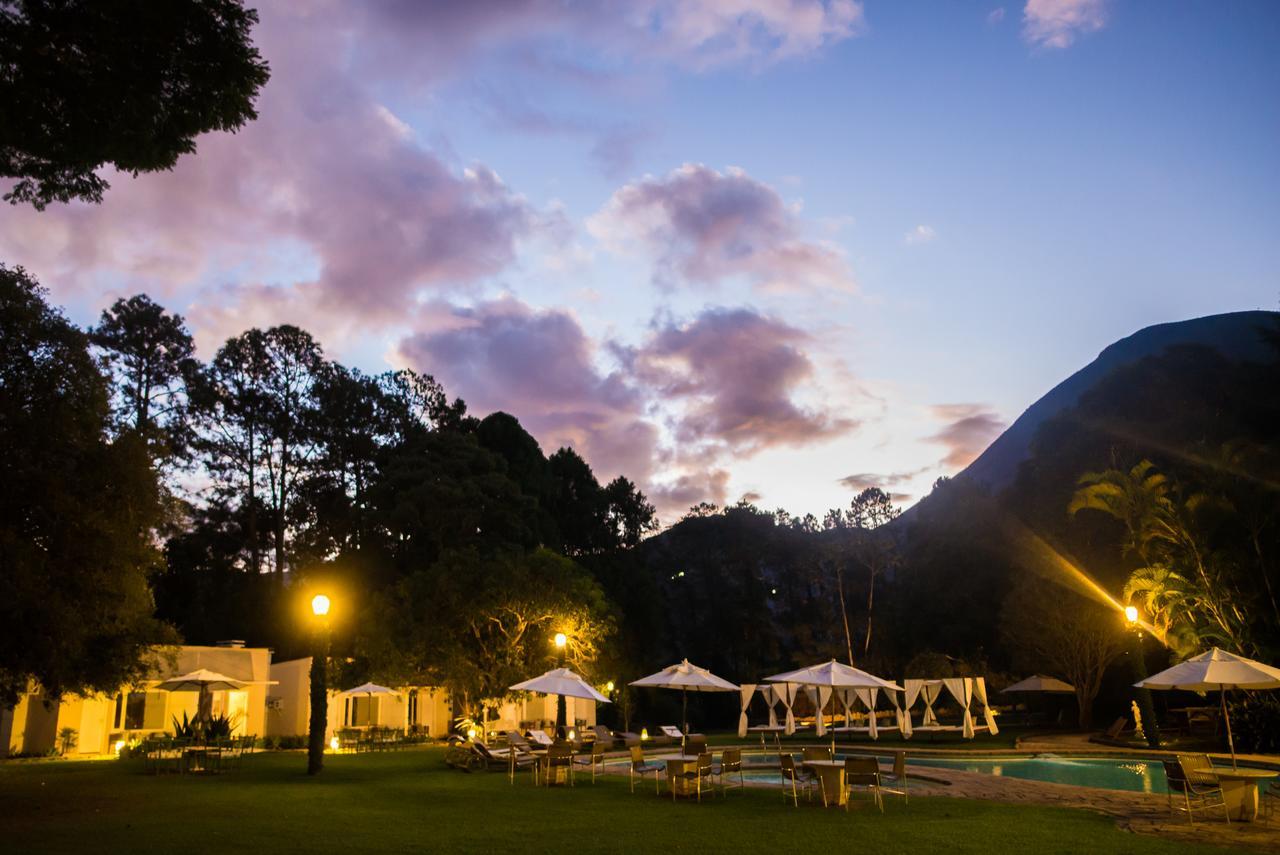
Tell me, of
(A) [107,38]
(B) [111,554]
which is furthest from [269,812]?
(A) [107,38]

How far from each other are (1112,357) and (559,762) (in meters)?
124

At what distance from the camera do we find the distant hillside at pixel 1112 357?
100m

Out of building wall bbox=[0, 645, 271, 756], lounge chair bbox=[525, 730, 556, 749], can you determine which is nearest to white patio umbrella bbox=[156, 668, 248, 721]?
building wall bbox=[0, 645, 271, 756]

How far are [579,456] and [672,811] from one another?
1578 inches

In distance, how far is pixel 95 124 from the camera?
9023 millimetres

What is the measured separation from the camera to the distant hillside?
329ft

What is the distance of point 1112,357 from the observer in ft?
394

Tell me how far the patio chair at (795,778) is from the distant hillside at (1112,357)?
8899cm

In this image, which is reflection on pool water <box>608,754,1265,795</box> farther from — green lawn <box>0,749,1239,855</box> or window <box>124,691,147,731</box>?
window <box>124,691,147,731</box>

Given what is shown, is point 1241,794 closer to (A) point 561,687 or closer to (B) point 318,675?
(A) point 561,687

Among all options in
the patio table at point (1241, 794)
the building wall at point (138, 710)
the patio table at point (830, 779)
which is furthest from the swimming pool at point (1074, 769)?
the building wall at point (138, 710)

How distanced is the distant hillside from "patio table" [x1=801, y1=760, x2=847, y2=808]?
90.5m

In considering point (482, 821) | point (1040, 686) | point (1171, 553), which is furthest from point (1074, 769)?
point (482, 821)

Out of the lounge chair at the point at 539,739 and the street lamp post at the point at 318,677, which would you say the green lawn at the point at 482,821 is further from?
the lounge chair at the point at 539,739
